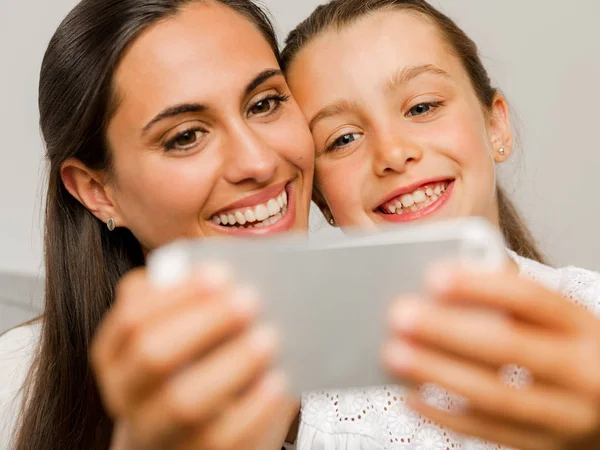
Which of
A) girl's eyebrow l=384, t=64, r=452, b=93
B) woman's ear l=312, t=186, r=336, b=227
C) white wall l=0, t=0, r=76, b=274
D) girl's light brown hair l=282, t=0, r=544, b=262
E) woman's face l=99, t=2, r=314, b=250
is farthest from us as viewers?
white wall l=0, t=0, r=76, b=274

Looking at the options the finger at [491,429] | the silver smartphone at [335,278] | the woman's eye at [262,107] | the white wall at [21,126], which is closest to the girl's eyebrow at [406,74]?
the woman's eye at [262,107]

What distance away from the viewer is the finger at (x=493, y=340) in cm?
52

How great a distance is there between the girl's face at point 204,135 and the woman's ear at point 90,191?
72 millimetres

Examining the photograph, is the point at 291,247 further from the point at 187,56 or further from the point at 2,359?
the point at 2,359

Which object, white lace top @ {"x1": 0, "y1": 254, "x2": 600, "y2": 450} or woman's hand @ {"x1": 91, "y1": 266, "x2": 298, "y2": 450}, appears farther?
white lace top @ {"x1": 0, "y1": 254, "x2": 600, "y2": 450}

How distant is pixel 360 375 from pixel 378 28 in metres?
0.85

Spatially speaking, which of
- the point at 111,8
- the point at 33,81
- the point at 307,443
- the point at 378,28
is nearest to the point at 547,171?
the point at 378,28

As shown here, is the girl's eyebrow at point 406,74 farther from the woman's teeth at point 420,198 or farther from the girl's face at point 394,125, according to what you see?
the woman's teeth at point 420,198

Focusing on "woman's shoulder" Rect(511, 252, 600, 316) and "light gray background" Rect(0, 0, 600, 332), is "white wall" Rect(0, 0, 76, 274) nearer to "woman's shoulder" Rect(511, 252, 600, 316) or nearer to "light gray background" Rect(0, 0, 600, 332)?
"light gray background" Rect(0, 0, 600, 332)

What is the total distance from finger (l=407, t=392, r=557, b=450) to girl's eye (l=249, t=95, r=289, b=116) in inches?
30.2

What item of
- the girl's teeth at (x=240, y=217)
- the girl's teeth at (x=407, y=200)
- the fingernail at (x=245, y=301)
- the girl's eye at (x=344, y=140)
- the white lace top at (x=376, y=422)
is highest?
the girl's eye at (x=344, y=140)

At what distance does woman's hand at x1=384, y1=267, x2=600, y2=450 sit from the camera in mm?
516

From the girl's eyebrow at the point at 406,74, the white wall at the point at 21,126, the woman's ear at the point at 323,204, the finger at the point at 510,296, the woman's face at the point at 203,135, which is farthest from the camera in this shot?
the white wall at the point at 21,126

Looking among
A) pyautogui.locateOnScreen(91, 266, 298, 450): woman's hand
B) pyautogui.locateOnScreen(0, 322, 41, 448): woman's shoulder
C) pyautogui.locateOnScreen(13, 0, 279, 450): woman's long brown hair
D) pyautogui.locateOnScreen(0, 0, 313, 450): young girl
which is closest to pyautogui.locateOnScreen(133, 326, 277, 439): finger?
pyautogui.locateOnScreen(91, 266, 298, 450): woman's hand
